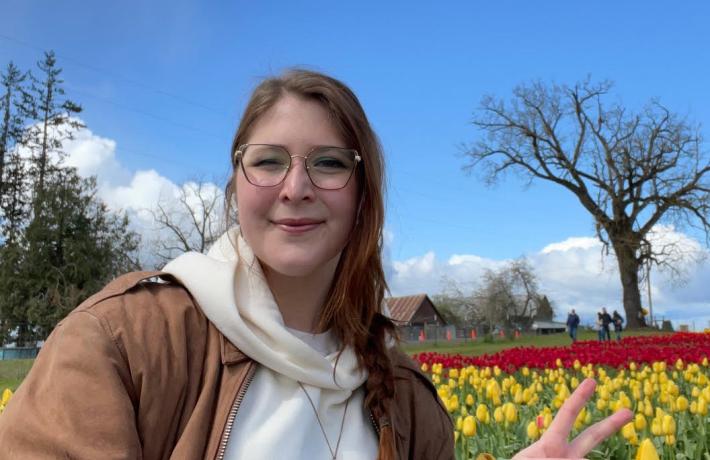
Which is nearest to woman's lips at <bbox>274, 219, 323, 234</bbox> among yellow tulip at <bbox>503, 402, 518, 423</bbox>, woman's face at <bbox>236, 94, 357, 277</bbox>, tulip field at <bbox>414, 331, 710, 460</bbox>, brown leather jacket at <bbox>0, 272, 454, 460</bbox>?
woman's face at <bbox>236, 94, 357, 277</bbox>

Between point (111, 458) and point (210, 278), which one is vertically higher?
point (210, 278)

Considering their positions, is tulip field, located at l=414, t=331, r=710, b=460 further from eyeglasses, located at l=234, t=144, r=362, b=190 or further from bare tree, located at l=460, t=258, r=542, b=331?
bare tree, located at l=460, t=258, r=542, b=331

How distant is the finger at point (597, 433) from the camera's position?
60.2 inches

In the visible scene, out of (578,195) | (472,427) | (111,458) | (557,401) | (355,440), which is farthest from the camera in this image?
(578,195)

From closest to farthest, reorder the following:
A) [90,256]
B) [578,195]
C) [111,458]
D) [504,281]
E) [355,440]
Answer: [111,458]
[355,440]
[578,195]
[90,256]
[504,281]

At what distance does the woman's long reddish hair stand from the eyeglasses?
0.08 metres

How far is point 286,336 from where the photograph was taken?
5.50ft

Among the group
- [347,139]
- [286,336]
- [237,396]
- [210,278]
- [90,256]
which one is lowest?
[237,396]

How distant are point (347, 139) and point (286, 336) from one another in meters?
0.55

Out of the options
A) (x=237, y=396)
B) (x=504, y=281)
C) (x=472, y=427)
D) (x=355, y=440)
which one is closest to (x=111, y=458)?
(x=237, y=396)

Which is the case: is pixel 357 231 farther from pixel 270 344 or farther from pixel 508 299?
pixel 508 299

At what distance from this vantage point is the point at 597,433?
1.59 metres

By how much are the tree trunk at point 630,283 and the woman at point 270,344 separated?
3024 cm

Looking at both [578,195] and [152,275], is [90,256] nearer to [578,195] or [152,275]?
[578,195]
